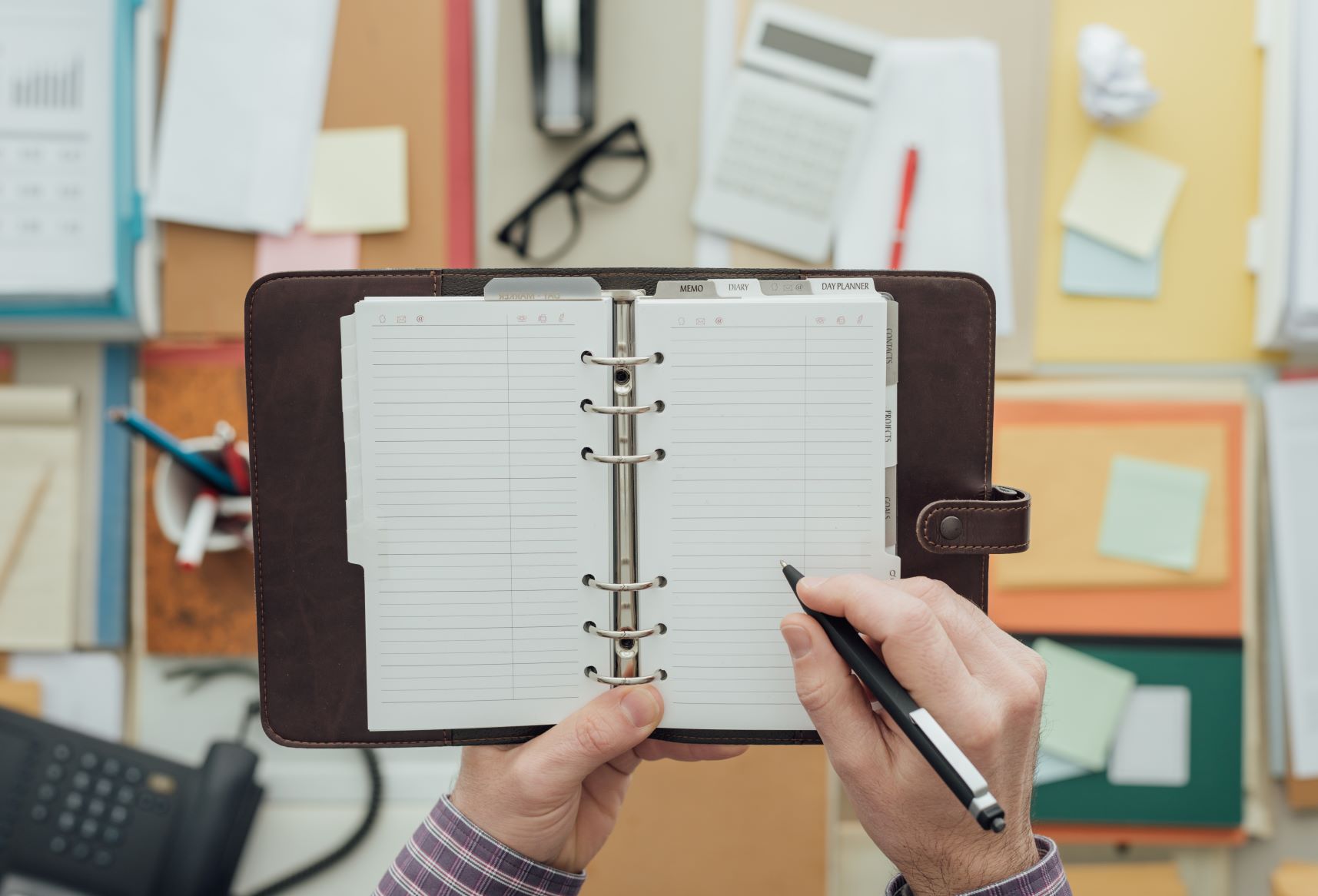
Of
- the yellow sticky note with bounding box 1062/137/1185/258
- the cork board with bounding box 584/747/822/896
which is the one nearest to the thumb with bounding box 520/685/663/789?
the cork board with bounding box 584/747/822/896

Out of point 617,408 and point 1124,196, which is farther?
point 1124,196

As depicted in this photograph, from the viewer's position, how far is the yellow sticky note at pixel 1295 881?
0.74m

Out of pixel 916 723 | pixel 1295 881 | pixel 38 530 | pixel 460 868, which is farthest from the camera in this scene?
pixel 38 530

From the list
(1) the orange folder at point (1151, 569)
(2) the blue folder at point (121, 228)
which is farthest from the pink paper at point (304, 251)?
(1) the orange folder at point (1151, 569)

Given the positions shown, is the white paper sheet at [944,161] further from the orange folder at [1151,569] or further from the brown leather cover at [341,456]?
the brown leather cover at [341,456]

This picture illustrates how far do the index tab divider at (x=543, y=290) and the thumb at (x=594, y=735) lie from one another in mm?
230

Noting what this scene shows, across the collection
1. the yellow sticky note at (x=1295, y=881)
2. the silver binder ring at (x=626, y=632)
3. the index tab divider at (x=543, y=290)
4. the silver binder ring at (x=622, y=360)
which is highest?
the index tab divider at (x=543, y=290)

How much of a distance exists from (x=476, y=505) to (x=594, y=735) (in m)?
0.15

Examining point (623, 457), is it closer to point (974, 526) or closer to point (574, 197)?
point (974, 526)

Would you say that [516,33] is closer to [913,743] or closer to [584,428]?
[584,428]

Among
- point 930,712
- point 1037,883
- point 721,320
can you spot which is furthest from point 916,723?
point 721,320

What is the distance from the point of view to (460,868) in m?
0.53

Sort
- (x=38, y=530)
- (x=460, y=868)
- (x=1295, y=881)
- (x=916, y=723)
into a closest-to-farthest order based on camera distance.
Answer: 1. (x=916, y=723)
2. (x=460, y=868)
3. (x=1295, y=881)
4. (x=38, y=530)

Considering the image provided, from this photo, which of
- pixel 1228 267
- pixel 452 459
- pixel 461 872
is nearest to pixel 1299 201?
pixel 1228 267
